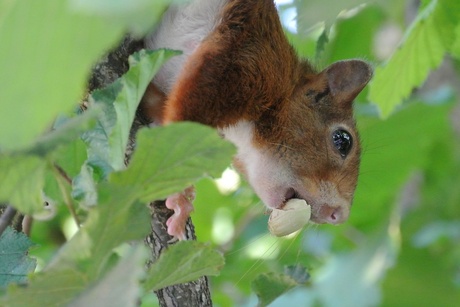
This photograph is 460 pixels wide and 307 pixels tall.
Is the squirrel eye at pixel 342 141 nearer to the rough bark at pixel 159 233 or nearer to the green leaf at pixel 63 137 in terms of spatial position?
the rough bark at pixel 159 233

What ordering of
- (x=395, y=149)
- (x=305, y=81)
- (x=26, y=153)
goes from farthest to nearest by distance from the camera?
(x=395, y=149)
(x=305, y=81)
(x=26, y=153)

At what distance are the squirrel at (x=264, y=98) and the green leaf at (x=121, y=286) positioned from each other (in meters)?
1.22

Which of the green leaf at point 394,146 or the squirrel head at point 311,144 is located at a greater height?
the squirrel head at point 311,144

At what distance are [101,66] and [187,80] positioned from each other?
0.56 metres

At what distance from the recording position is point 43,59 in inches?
18.2

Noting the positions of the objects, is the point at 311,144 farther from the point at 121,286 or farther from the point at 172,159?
the point at 121,286

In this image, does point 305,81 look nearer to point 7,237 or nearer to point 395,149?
point 395,149

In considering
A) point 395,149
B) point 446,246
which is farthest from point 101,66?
point 446,246

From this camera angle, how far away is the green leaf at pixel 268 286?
1309mm

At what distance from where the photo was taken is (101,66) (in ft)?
4.79

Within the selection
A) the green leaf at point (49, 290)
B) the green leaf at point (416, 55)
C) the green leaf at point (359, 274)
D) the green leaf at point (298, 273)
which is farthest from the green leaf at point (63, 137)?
the green leaf at point (359, 274)

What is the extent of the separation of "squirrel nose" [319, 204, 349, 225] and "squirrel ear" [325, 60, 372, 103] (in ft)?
1.46

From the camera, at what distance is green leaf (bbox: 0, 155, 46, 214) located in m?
0.80

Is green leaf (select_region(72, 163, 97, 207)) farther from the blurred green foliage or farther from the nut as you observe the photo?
the nut
